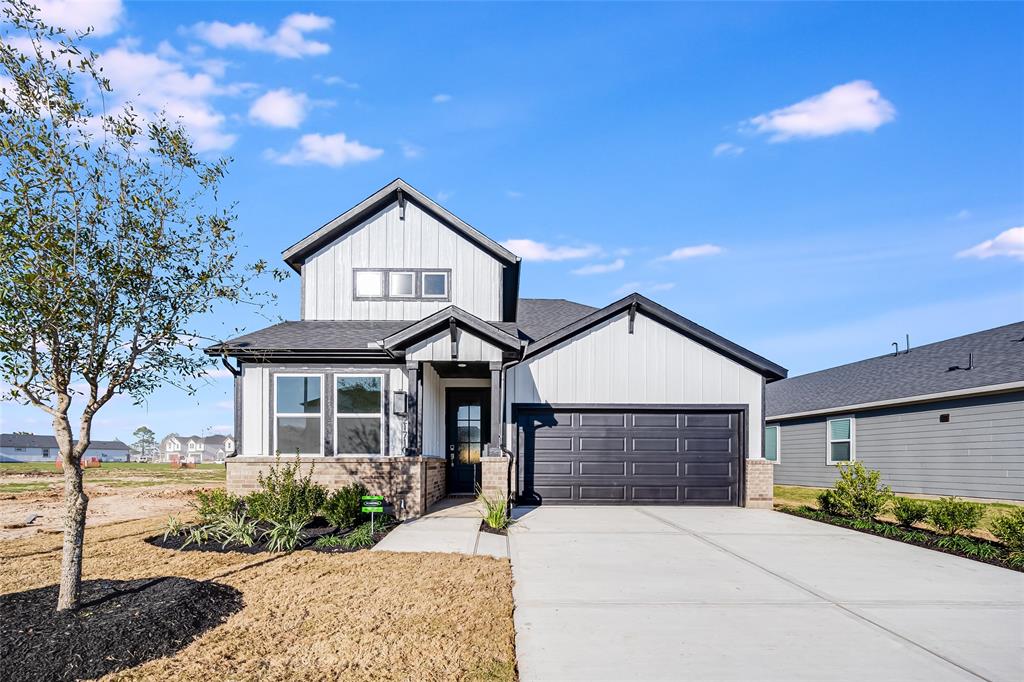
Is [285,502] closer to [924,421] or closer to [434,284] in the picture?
[434,284]

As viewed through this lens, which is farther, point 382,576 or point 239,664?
point 382,576

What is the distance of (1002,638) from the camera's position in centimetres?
542

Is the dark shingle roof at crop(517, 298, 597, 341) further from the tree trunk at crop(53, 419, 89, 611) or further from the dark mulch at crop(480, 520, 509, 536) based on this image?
the tree trunk at crop(53, 419, 89, 611)

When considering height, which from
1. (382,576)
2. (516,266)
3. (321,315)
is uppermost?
(516,266)

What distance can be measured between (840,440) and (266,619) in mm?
20683

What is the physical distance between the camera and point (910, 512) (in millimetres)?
11297

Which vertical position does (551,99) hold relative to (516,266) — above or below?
above

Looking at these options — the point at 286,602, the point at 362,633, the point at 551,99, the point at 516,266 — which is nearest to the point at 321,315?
the point at 516,266

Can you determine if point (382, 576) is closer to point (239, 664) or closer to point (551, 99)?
point (239, 664)

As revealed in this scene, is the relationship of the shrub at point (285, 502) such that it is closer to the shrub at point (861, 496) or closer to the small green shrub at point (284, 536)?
the small green shrub at point (284, 536)

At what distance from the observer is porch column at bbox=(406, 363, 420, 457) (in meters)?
12.0

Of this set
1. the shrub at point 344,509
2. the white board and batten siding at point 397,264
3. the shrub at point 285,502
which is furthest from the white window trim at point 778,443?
the shrub at point 285,502

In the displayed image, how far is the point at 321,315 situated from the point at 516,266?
4926 mm

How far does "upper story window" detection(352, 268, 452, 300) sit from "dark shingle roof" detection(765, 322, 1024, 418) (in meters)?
14.2
